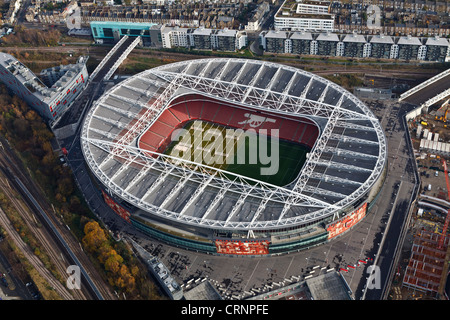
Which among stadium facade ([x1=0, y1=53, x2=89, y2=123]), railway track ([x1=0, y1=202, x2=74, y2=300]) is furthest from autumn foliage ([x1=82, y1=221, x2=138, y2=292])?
stadium facade ([x1=0, y1=53, x2=89, y2=123])

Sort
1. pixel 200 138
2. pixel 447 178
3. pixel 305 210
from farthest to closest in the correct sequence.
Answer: pixel 200 138
pixel 447 178
pixel 305 210

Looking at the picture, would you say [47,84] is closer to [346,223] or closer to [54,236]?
[54,236]

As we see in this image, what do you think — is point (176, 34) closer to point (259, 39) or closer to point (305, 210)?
point (259, 39)

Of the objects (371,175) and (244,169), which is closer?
(371,175)

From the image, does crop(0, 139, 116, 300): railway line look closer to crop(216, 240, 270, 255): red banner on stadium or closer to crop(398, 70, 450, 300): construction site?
crop(216, 240, 270, 255): red banner on stadium

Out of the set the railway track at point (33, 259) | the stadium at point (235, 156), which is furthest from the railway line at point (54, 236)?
the stadium at point (235, 156)

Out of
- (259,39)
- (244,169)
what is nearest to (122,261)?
(244,169)

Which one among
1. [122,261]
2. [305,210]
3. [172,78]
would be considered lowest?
[122,261]
